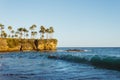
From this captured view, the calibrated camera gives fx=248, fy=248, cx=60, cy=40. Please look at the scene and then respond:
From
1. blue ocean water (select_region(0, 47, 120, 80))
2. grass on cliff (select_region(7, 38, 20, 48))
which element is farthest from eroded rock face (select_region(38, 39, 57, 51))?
blue ocean water (select_region(0, 47, 120, 80))

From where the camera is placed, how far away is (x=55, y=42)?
13225 centimetres

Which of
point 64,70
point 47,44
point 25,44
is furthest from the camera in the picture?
point 47,44

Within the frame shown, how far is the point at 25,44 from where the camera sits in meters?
122

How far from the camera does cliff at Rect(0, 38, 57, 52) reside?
113625mm

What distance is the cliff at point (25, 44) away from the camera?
4473 inches

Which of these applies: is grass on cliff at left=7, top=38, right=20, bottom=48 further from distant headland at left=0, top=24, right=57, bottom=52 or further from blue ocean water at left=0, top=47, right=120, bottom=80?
blue ocean water at left=0, top=47, right=120, bottom=80

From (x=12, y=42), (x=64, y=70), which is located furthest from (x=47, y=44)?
(x=64, y=70)

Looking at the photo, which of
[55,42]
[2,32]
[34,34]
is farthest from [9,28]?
[55,42]

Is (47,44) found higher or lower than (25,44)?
lower

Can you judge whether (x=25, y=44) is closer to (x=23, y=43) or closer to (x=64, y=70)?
(x=23, y=43)

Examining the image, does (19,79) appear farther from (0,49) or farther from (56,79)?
(0,49)

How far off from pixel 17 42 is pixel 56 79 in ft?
342

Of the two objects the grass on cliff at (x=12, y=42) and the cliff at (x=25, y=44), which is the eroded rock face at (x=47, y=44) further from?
the grass on cliff at (x=12, y=42)

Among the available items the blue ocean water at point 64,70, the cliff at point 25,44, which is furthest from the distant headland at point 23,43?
the blue ocean water at point 64,70
